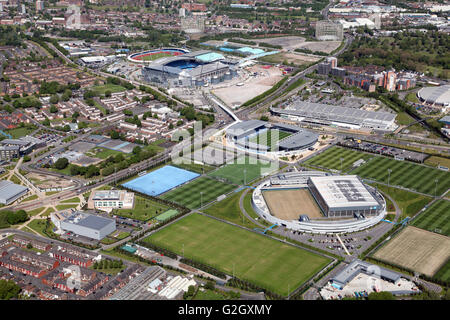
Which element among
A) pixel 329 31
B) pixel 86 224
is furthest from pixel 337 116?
pixel 329 31

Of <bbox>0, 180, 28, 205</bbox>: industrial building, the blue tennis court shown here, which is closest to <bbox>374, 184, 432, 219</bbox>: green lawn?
the blue tennis court

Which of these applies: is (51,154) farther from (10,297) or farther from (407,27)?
(407,27)

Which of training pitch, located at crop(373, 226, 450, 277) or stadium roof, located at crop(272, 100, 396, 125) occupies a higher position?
stadium roof, located at crop(272, 100, 396, 125)

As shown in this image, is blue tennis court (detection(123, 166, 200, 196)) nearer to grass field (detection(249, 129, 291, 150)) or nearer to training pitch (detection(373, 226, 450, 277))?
grass field (detection(249, 129, 291, 150))

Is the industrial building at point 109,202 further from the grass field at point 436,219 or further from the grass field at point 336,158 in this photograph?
the grass field at point 436,219

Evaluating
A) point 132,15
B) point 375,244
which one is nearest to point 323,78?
point 375,244

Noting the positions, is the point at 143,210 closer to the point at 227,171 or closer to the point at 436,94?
the point at 227,171
